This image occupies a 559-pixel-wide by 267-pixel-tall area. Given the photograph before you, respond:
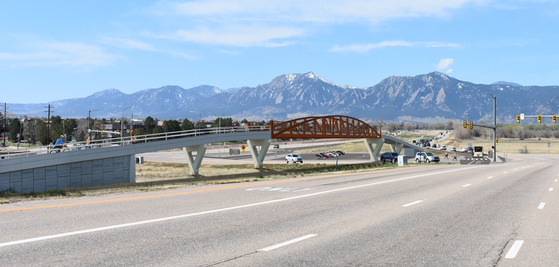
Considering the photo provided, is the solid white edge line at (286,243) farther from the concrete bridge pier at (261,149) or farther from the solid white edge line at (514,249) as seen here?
the concrete bridge pier at (261,149)

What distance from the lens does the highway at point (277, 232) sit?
7.85m

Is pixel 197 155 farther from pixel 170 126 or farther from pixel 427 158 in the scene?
pixel 170 126

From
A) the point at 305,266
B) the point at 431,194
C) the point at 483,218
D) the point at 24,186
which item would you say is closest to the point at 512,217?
the point at 483,218

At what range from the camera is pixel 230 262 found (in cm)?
750

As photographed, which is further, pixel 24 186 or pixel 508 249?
pixel 24 186

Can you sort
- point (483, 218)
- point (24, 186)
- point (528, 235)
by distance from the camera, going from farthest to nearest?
point (24, 186)
point (483, 218)
point (528, 235)

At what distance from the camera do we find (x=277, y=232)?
10.2 meters

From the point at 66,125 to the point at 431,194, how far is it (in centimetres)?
15234

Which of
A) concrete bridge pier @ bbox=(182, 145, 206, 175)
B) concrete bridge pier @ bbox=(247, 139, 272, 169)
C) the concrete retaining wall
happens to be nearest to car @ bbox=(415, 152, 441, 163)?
concrete bridge pier @ bbox=(247, 139, 272, 169)

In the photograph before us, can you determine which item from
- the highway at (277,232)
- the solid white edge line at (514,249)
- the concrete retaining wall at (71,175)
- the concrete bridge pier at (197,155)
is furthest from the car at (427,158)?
the solid white edge line at (514,249)

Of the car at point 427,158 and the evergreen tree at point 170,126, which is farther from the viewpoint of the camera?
the evergreen tree at point 170,126

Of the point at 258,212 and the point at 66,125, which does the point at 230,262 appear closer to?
the point at 258,212

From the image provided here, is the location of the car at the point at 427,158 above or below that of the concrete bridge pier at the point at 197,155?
below

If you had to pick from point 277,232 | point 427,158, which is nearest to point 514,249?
point 277,232
